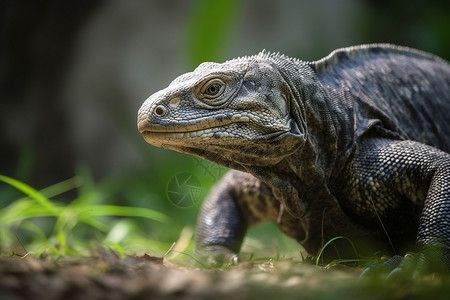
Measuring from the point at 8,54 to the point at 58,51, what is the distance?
100cm

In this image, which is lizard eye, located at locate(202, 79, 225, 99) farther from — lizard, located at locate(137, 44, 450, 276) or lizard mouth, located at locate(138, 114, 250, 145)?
lizard mouth, located at locate(138, 114, 250, 145)

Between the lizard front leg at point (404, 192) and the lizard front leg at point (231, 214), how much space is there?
942 millimetres

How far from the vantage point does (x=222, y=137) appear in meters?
3.53

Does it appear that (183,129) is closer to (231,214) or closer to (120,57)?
(231,214)

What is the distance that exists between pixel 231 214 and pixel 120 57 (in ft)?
22.3

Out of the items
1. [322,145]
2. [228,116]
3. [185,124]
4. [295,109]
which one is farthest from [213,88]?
[322,145]

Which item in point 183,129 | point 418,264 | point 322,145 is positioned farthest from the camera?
point 322,145

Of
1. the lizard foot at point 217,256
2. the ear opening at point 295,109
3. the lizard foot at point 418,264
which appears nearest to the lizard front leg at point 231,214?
the lizard foot at point 217,256

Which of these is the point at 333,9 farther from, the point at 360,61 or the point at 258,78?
the point at 258,78

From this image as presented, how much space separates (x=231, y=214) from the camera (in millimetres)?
4898

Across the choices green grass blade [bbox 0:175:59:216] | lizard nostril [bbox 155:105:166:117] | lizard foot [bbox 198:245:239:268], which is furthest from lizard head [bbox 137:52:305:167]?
green grass blade [bbox 0:175:59:216]

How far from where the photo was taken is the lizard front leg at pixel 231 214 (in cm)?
464

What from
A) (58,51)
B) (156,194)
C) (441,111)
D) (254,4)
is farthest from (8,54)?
(441,111)

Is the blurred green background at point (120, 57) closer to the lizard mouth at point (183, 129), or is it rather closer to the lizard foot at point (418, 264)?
the lizard mouth at point (183, 129)
